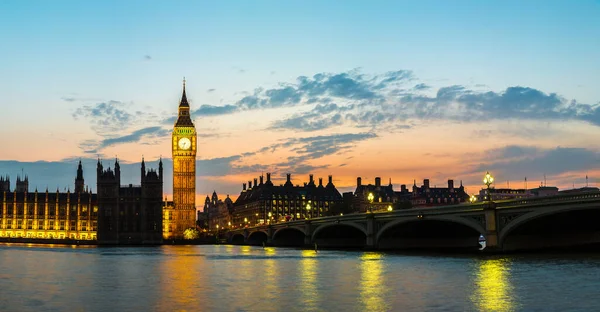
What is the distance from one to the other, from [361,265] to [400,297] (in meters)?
29.8

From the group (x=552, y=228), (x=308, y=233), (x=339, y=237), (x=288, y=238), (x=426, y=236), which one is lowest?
(x=288, y=238)

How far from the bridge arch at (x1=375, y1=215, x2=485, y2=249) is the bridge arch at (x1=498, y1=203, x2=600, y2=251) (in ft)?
44.0

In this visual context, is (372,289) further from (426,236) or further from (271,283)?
(426,236)

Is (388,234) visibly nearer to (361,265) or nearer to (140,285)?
(361,265)

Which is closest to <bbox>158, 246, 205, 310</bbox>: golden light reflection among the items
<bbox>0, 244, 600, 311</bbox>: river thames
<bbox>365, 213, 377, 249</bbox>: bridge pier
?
<bbox>0, 244, 600, 311</bbox>: river thames

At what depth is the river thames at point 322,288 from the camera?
123 ft

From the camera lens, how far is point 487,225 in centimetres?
7312

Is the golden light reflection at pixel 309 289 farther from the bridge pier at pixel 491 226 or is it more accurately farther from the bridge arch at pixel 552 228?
the bridge arch at pixel 552 228

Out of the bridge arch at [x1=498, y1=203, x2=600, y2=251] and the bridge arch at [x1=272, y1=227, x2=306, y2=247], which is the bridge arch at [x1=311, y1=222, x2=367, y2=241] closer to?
the bridge arch at [x1=272, y1=227, x2=306, y2=247]

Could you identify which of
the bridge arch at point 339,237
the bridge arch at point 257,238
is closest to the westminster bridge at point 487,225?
the bridge arch at point 339,237

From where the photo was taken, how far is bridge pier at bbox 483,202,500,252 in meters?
72.3

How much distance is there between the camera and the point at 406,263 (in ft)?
234

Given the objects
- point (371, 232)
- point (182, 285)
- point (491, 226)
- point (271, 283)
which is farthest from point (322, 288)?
point (371, 232)

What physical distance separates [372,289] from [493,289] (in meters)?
7.31
